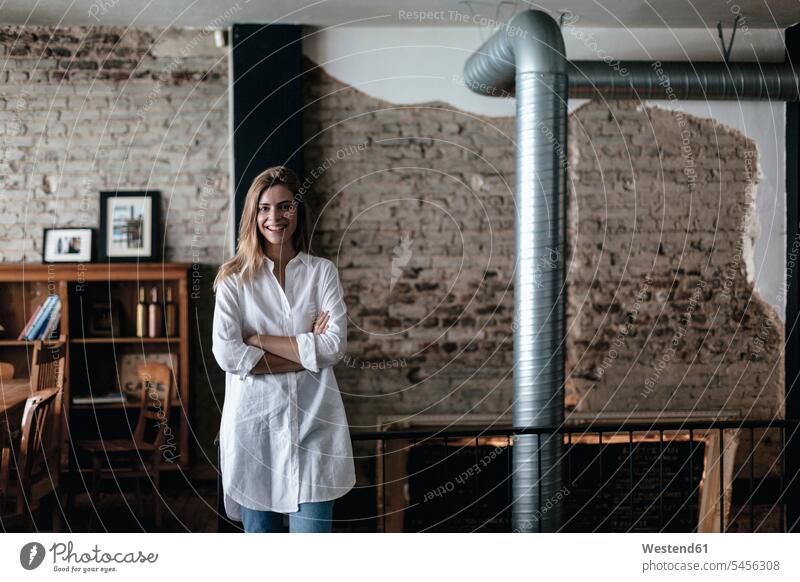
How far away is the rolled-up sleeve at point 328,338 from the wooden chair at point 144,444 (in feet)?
5.25

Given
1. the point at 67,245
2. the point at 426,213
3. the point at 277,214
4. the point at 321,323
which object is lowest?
the point at 321,323

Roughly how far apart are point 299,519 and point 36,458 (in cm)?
131

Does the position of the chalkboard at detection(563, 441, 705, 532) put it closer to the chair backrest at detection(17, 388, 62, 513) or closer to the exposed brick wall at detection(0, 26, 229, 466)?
the exposed brick wall at detection(0, 26, 229, 466)

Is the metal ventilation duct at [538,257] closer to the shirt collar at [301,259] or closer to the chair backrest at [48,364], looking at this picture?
the shirt collar at [301,259]

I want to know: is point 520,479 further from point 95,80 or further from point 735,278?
point 95,80

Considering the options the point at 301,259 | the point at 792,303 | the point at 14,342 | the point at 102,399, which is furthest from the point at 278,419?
the point at 792,303

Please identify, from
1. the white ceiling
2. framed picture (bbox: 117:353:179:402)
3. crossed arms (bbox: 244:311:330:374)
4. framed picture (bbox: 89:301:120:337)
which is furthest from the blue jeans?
the white ceiling

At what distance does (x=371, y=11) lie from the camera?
338 cm

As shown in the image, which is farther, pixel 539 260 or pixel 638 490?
pixel 638 490

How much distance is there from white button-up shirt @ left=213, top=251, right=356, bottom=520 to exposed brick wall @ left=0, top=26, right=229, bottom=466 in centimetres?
187

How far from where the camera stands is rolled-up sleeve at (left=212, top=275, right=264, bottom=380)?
1.91 meters

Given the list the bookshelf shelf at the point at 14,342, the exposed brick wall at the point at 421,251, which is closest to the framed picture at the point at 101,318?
the bookshelf shelf at the point at 14,342

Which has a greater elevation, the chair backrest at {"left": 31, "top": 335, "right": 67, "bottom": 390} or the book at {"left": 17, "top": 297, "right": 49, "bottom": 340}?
the book at {"left": 17, "top": 297, "right": 49, "bottom": 340}

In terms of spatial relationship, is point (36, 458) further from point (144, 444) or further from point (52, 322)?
point (52, 322)
